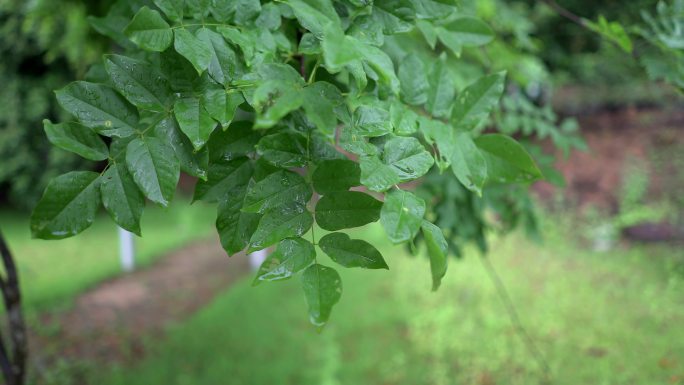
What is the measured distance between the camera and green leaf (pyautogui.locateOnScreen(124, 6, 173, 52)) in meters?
0.57

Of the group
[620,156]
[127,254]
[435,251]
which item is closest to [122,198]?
[435,251]

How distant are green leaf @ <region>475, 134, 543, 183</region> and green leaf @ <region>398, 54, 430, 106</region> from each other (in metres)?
0.12

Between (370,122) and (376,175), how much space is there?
0.09 metres

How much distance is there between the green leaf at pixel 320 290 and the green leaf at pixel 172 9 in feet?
1.16

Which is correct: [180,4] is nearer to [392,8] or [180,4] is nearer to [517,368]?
[392,8]

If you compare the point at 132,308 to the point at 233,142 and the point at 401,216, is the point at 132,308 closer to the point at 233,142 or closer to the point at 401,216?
the point at 233,142

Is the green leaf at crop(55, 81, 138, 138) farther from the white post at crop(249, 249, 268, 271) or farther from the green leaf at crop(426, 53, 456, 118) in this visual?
the white post at crop(249, 249, 268, 271)

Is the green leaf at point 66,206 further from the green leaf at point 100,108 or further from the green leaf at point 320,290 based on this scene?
the green leaf at point 320,290

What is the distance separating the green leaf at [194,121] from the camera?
0.58 metres

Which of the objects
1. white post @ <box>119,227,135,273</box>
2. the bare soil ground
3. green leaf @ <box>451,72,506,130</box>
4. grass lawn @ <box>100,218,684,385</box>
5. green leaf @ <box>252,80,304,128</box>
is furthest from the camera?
white post @ <box>119,227,135,273</box>

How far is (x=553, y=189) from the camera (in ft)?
20.2

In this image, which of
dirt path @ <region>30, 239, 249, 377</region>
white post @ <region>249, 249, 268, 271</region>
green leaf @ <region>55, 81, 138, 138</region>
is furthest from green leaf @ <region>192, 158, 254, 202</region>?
white post @ <region>249, 249, 268, 271</region>

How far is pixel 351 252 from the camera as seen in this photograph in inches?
24.9

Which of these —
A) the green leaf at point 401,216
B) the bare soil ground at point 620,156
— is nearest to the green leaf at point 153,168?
the green leaf at point 401,216
